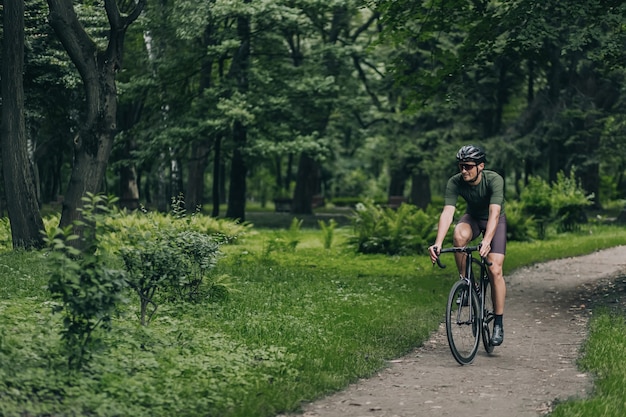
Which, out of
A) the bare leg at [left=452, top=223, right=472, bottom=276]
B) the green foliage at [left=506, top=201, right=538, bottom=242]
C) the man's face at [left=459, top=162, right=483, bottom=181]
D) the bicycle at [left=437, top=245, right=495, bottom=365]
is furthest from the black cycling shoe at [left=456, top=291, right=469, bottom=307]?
the green foliage at [left=506, top=201, right=538, bottom=242]

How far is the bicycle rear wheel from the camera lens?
8.50 metres

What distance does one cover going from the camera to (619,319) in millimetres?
11172

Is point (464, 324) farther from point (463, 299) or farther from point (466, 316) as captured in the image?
point (463, 299)

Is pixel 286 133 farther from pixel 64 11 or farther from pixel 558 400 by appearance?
pixel 558 400

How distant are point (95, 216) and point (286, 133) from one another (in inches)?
900

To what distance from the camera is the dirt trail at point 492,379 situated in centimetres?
695

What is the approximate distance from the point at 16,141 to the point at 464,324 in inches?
470

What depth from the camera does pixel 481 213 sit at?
901 centimetres

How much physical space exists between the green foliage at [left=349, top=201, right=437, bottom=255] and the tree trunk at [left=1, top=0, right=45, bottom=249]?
7.76 meters

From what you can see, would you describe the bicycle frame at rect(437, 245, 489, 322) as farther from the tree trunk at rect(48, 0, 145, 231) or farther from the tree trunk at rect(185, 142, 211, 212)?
the tree trunk at rect(185, 142, 211, 212)

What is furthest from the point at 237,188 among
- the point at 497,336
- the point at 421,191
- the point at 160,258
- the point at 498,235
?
the point at 498,235

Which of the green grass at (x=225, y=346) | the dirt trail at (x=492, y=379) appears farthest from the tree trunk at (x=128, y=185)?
the dirt trail at (x=492, y=379)

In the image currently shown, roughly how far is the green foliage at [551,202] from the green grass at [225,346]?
10.2 metres

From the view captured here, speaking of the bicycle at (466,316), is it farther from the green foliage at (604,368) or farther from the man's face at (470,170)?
the green foliage at (604,368)
